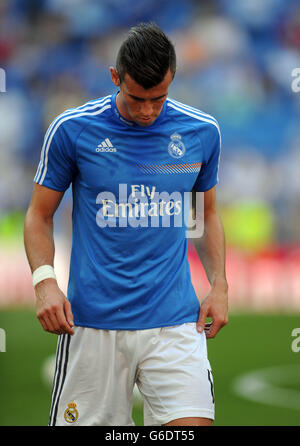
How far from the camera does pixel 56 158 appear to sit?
3.40m

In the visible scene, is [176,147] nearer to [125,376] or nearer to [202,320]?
[202,320]

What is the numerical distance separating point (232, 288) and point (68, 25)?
8.52m

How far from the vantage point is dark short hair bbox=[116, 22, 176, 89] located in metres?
3.17

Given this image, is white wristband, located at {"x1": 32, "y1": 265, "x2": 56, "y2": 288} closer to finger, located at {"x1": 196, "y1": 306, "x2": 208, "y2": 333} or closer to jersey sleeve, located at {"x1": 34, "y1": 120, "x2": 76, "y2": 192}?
jersey sleeve, located at {"x1": 34, "y1": 120, "x2": 76, "y2": 192}

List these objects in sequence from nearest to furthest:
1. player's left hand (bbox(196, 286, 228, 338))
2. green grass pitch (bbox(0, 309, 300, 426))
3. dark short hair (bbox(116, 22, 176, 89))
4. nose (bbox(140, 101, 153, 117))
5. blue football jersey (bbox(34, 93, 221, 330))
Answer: dark short hair (bbox(116, 22, 176, 89)) → nose (bbox(140, 101, 153, 117)) → blue football jersey (bbox(34, 93, 221, 330)) → player's left hand (bbox(196, 286, 228, 338)) → green grass pitch (bbox(0, 309, 300, 426))

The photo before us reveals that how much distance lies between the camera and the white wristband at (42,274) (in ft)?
11.0

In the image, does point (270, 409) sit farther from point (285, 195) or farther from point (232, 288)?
point (285, 195)

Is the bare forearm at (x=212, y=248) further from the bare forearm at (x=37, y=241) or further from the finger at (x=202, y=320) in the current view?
the bare forearm at (x=37, y=241)

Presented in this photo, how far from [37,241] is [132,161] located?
0.55 meters

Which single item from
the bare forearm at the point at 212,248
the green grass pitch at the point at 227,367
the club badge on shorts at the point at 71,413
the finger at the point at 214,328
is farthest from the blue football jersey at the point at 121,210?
the green grass pitch at the point at 227,367

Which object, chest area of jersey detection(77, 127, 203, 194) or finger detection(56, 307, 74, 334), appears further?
chest area of jersey detection(77, 127, 203, 194)

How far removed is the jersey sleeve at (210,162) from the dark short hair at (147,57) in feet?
1.57

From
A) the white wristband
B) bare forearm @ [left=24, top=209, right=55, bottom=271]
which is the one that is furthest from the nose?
the white wristband

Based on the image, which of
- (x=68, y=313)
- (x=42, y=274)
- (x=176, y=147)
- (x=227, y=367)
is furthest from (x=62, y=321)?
(x=227, y=367)
